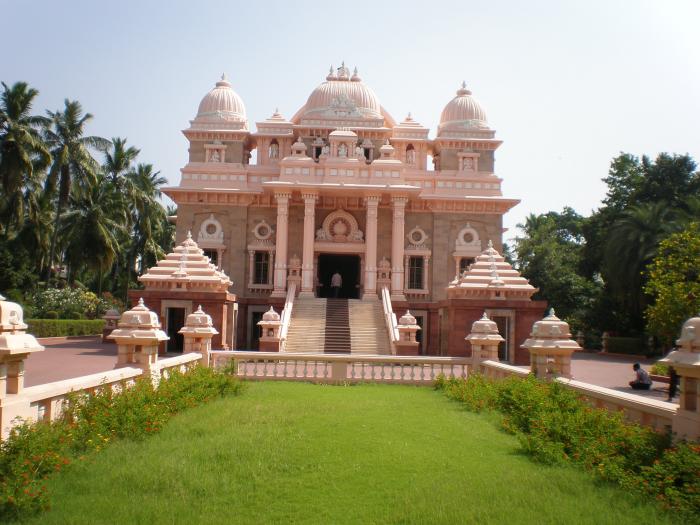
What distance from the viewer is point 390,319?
2984cm

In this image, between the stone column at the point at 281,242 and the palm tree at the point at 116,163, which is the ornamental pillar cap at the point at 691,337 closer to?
the stone column at the point at 281,242

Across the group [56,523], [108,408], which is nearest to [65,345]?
[108,408]

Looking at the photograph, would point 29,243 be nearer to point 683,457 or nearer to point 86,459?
point 86,459

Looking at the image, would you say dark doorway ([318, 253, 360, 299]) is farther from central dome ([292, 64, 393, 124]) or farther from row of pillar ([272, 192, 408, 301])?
central dome ([292, 64, 393, 124])

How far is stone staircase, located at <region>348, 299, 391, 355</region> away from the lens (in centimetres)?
2820

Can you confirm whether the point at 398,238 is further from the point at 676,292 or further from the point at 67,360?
the point at 67,360

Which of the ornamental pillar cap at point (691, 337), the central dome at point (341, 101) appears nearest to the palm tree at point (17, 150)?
the central dome at point (341, 101)

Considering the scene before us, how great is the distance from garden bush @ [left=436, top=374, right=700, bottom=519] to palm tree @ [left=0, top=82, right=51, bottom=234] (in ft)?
107

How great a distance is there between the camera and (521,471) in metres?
8.30

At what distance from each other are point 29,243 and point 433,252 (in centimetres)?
2648

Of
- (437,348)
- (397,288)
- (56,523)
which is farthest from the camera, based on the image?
(397,288)

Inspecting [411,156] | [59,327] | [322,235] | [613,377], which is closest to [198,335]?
[613,377]

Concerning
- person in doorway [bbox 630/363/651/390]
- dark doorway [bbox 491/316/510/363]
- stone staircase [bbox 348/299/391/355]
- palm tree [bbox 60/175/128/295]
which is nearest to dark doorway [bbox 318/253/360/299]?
stone staircase [bbox 348/299/391/355]

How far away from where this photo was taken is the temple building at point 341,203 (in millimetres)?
34469
